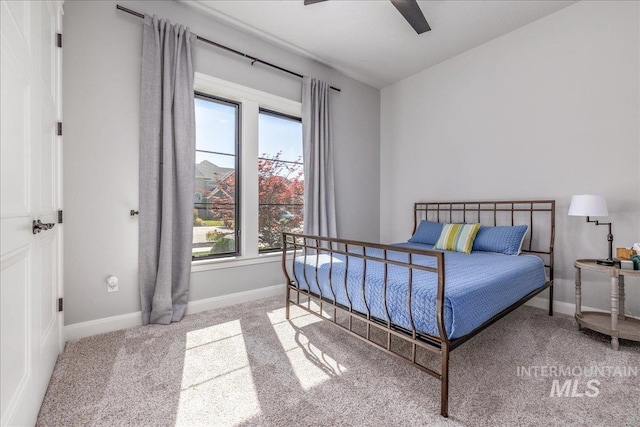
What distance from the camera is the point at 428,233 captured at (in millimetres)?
3312

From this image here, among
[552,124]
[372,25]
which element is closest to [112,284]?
[372,25]

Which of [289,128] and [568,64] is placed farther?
[289,128]

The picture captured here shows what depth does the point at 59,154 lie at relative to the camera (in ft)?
6.40

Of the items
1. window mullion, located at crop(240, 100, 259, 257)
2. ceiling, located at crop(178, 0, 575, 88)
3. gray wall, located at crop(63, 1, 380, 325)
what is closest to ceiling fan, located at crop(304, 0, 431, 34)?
ceiling, located at crop(178, 0, 575, 88)

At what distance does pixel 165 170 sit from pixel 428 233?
2824 millimetres

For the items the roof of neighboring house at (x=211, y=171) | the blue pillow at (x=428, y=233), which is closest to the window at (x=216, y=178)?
the roof of neighboring house at (x=211, y=171)

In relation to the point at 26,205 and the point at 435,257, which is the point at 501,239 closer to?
the point at 435,257

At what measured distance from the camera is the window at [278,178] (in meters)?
3.25

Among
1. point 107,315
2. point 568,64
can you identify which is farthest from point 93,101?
point 568,64

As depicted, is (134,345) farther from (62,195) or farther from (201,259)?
(62,195)

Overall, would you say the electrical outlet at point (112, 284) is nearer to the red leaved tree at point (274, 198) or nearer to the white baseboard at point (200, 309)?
the white baseboard at point (200, 309)

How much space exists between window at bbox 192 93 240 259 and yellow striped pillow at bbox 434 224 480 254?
7.32ft

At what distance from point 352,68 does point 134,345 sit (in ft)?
12.6

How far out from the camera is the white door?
3.31 ft
